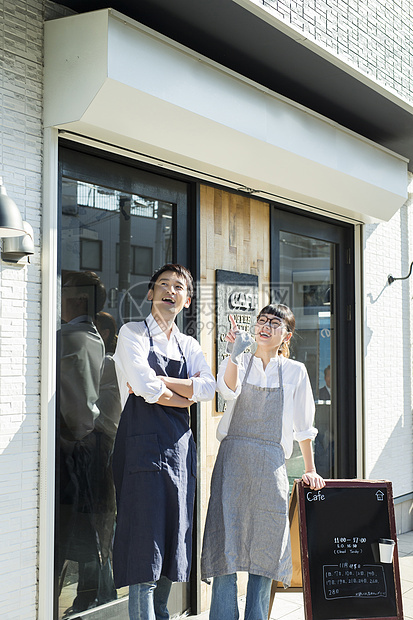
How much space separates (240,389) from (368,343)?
2.76m

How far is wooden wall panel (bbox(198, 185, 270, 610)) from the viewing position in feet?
13.8

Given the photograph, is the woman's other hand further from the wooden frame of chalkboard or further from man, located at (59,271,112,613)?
man, located at (59,271,112,613)

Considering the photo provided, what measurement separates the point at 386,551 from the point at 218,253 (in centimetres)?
206

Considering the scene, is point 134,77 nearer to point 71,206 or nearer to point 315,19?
point 71,206

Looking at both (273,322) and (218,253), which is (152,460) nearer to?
(273,322)

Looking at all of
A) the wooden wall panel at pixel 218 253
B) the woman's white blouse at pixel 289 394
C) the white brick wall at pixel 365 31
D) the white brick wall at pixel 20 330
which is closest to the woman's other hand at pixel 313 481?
the woman's white blouse at pixel 289 394

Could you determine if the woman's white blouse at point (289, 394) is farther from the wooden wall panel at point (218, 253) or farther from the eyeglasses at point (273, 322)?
the wooden wall panel at point (218, 253)

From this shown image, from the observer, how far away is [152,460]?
10.1ft

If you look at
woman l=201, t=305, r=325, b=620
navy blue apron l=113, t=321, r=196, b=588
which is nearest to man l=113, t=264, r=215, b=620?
navy blue apron l=113, t=321, r=196, b=588

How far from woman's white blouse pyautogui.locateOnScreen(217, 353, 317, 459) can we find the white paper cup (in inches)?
29.3

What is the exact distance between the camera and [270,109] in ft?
13.4

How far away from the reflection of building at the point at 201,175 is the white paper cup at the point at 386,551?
1.11m

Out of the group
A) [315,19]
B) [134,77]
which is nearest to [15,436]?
[134,77]

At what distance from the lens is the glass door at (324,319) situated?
5.14 m
